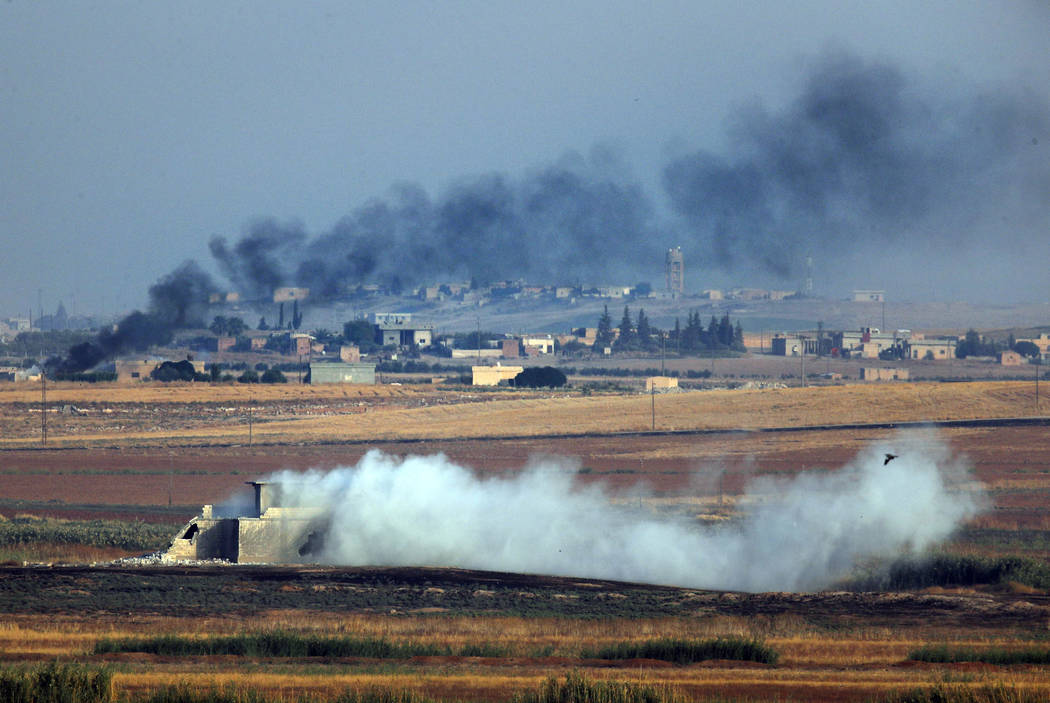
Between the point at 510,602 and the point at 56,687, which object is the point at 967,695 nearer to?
the point at 56,687

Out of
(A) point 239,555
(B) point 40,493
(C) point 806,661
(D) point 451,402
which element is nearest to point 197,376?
(D) point 451,402

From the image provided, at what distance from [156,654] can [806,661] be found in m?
19.5

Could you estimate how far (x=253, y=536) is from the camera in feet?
212

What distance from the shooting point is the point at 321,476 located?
70.6 meters

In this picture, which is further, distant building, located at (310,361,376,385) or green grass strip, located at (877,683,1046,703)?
distant building, located at (310,361,376,385)

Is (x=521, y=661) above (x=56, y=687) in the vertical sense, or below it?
below

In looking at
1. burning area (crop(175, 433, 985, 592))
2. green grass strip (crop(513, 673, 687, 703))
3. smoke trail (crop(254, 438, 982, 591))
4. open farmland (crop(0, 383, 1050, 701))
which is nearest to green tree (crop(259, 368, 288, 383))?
open farmland (crop(0, 383, 1050, 701))

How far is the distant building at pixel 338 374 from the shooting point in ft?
636

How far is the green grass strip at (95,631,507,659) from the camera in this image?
139 feet

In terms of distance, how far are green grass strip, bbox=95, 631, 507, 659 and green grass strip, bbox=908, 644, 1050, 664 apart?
12804 millimetres

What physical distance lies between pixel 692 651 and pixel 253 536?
28.6 metres

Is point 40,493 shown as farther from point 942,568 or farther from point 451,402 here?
point 451,402

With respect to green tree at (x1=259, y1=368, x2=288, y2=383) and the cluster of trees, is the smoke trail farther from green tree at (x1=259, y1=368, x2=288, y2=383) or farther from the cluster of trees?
green tree at (x1=259, y1=368, x2=288, y2=383)

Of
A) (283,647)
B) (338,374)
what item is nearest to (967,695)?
(283,647)
